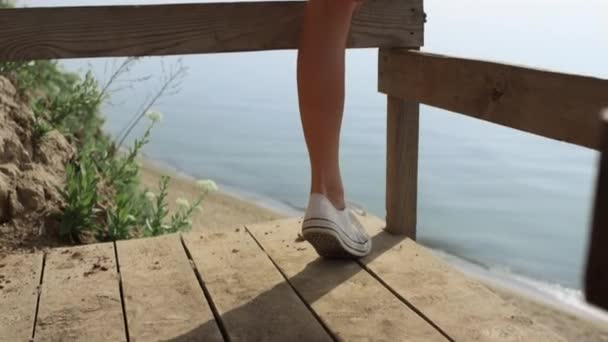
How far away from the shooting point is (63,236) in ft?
8.54

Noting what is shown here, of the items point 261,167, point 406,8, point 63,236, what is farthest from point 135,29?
point 261,167

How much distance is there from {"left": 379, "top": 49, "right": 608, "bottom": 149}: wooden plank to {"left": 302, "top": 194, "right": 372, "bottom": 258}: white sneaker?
42 centimetres

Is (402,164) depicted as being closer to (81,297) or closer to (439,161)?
(81,297)

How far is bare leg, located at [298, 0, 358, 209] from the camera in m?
1.80

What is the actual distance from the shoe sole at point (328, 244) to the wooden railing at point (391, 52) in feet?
1.16

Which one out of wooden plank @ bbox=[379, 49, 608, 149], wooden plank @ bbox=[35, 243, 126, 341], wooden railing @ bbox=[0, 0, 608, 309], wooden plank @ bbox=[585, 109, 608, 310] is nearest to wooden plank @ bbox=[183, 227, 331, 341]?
wooden plank @ bbox=[35, 243, 126, 341]

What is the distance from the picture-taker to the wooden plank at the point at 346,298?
5.16 feet

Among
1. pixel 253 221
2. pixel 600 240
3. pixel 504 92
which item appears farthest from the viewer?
pixel 253 221

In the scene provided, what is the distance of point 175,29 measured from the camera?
1.96 m

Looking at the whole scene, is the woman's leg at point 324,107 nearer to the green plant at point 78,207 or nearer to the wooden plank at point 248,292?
the wooden plank at point 248,292

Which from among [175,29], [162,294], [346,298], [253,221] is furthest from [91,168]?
[253,221]

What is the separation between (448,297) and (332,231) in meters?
0.34

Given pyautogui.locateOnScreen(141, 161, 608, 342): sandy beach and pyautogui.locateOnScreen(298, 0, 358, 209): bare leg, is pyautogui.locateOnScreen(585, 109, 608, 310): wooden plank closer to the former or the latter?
pyautogui.locateOnScreen(298, 0, 358, 209): bare leg

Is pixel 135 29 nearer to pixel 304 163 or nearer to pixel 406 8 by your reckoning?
pixel 406 8
